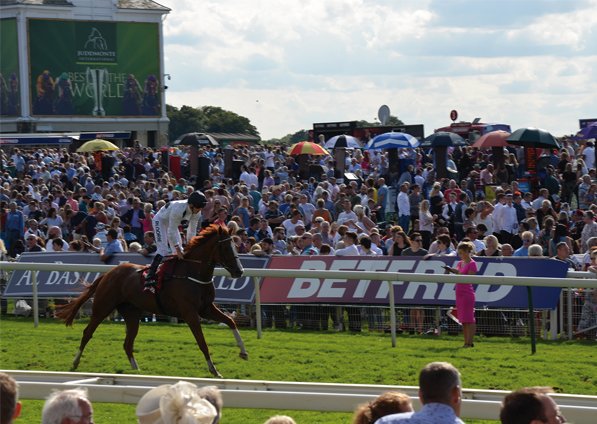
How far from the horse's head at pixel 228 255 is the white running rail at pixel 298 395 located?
2.40 meters

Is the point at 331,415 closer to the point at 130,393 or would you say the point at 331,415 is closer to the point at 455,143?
the point at 130,393

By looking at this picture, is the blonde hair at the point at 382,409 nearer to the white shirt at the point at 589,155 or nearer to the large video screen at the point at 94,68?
the white shirt at the point at 589,155

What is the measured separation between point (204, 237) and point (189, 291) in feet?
1.95

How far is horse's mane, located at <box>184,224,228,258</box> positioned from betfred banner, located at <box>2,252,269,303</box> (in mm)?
2429

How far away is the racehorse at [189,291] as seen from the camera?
835 cm

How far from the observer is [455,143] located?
20.5m

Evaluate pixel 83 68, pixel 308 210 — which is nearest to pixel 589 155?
pixel 308 210

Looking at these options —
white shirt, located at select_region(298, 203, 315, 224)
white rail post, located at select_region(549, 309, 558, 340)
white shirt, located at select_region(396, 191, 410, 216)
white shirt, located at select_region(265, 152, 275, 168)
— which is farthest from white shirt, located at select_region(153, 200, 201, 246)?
white shirt, located at select_region(265, 152, 275, 168)

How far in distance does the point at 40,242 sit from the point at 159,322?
12.8 ft

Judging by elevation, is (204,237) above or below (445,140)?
below

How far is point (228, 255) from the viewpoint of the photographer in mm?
8375

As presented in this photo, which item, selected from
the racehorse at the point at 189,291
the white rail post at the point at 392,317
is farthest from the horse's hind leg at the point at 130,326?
the white rail post at the point at 392,317

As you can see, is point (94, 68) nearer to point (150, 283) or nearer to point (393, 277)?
point (150, 283)

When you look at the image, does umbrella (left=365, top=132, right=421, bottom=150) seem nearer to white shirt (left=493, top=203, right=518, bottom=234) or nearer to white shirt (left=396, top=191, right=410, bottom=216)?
white shirt (left=396, top=191, right=410, bottom=216)
